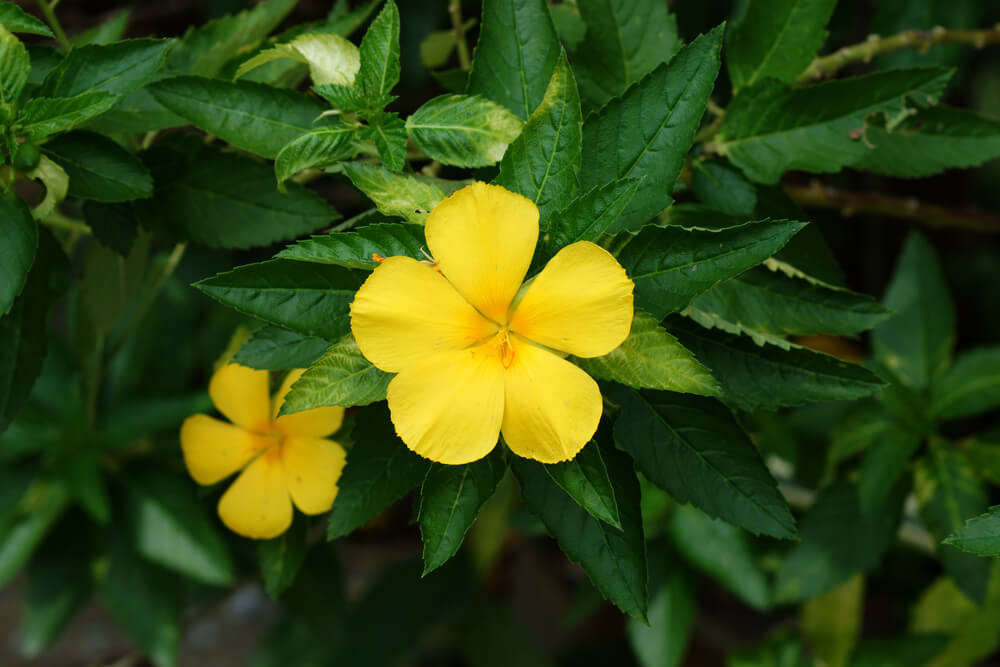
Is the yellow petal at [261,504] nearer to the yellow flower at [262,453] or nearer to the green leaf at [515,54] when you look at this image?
the yellow flower at [262,453]

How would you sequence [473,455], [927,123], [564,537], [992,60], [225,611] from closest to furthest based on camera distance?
[473,455] < [564,537] < [927,123] < [992,60] < [225,611]

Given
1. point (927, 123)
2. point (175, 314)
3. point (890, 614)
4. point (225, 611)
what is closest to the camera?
point (927, 123)

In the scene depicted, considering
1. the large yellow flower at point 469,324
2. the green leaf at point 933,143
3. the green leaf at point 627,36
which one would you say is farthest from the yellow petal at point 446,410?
the green leaf at point 933,143

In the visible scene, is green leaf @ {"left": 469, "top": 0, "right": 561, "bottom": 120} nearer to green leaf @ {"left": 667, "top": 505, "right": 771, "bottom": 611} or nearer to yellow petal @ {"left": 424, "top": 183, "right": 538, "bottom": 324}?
yellow petal @ {"left": 424, "top": 183, "right": 538, "bottom": 324}

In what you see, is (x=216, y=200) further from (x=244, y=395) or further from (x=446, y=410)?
(x=446, y=410)

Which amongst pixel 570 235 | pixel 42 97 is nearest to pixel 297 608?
pixel 42 97

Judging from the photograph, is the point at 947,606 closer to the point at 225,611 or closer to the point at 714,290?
the point at 714,290

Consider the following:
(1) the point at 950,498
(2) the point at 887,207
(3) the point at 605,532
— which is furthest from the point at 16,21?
(1) the point at 950,498
